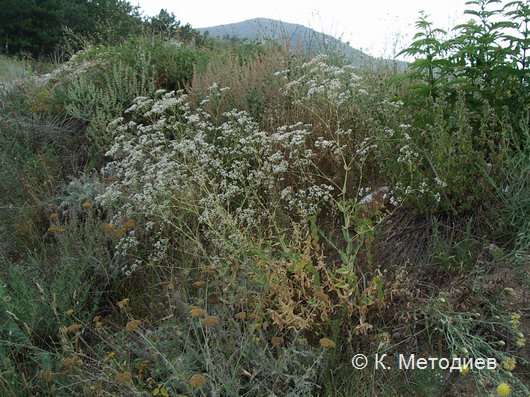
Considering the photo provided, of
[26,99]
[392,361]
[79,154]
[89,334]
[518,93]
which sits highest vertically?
[518,93]

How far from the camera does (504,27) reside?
357 centimetres

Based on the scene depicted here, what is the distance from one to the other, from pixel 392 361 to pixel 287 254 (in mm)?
747

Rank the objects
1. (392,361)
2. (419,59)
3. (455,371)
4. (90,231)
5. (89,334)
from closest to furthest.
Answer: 1. (455,371)
2. (392,361)
3. (89,334)
4. (419,59)
5. (90,231)

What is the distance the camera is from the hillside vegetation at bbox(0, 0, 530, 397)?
2602 millimetres

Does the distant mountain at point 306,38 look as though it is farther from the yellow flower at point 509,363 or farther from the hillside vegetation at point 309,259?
the yellow flower at point 509,363

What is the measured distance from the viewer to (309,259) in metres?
2.80

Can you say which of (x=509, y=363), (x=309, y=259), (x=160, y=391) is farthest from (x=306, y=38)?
(x=509, y=363)

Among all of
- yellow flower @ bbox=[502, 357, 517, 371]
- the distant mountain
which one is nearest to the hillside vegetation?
yellow flower @ bbox=[502, 357, 517, 371]

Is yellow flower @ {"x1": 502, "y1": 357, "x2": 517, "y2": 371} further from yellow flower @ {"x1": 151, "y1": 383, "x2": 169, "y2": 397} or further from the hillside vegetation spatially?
yellow flower @ {"x1": 151, "y1": 383, "x2": 169, "y2": 397}

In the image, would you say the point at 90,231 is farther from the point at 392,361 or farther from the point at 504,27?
the point at 504,27

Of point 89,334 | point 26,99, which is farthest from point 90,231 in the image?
point 26,99

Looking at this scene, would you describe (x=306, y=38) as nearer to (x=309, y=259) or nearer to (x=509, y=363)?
(x=309, y=259)

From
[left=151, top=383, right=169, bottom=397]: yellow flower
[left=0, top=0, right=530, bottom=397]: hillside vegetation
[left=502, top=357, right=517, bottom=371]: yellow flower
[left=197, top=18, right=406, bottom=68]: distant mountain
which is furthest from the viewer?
[left=197, top=18, right=406, bottom=68]: distant mountain

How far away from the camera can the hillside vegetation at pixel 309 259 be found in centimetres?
260
